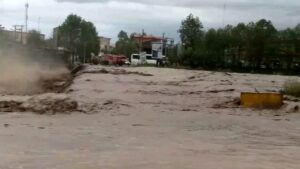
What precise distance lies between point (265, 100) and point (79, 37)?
307ft

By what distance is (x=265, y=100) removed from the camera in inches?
787

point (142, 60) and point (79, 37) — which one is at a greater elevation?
point (79, 37)

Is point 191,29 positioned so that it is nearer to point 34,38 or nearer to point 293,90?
point 34,38

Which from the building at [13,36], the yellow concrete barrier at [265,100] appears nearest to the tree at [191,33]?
the building at [13,36]

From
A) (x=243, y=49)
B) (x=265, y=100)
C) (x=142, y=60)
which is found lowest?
(x=142, y=60)

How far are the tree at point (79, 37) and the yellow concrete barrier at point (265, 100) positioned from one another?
274 feet

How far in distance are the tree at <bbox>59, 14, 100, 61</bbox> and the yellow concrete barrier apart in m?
83.6

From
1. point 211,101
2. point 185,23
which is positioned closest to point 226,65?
point 185,23

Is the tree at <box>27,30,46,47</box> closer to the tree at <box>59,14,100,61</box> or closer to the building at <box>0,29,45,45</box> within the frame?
the building at <box>0,29,45,45</box>

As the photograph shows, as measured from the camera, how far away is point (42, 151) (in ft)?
34.9

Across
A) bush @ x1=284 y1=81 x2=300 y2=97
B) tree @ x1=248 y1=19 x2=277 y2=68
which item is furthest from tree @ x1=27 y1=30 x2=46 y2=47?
bush @ x1=284 y1=81 x2=300 y2=97

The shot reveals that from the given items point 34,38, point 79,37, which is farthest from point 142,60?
point 79,37

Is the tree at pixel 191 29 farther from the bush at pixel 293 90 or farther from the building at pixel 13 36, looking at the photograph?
the bush at pixel 293 90

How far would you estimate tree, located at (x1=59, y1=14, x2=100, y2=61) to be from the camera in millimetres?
107938
